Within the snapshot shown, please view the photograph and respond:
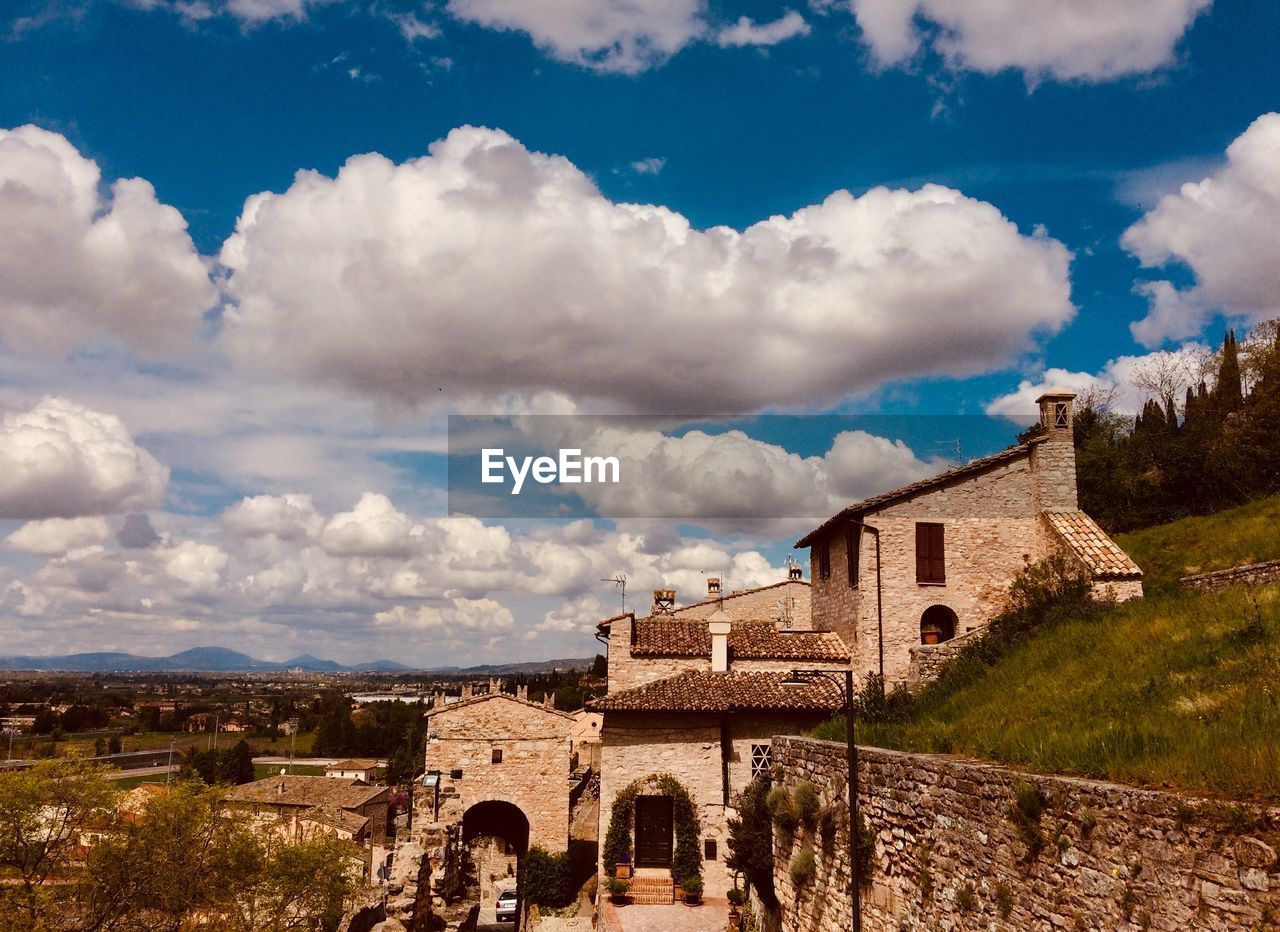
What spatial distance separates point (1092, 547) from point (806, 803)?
43.3ft

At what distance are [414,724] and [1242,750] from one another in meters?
122

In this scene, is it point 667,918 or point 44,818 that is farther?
point 44,818

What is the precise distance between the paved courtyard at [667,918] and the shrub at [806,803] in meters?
10.6

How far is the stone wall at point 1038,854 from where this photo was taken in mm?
5477

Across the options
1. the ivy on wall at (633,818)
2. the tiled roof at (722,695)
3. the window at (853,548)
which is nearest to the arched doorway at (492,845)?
the ivy on wall at (633,818)

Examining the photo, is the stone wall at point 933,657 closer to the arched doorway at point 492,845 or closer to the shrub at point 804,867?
the shrub at point 804,867

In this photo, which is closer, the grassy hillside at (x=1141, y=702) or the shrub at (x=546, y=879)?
the grassy hillside at (x=1141, y=702)

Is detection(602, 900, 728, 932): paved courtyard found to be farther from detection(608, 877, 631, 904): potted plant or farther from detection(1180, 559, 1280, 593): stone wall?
detection(1180, 559, 1280, 593): stone wall

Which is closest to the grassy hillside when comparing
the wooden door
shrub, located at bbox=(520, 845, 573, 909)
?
the wooden door

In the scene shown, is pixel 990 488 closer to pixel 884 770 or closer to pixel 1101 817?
pixel 884 770

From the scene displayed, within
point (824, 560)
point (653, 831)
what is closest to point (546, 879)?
point (653, 831)

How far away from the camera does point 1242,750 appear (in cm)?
609

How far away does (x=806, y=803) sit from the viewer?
12.1 meters

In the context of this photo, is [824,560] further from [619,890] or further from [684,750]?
[619,890]
